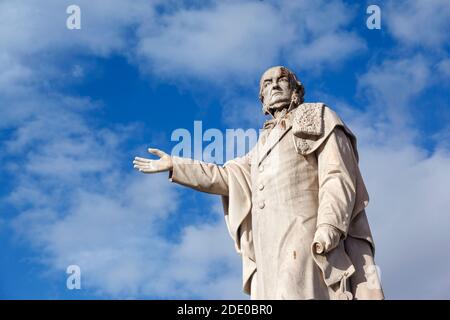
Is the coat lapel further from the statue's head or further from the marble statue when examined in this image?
the statue's head

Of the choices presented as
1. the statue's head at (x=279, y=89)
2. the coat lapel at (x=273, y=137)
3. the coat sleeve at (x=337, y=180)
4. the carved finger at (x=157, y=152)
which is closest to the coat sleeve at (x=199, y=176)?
the carved finger at (x=157, y=152)

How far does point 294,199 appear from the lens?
13.7 meters

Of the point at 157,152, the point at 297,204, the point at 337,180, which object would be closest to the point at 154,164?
the point at 157,152

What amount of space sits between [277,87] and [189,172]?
1.88 meters

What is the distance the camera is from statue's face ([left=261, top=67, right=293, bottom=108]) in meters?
15.0

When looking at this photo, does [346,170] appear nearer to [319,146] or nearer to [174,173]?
[319,146]

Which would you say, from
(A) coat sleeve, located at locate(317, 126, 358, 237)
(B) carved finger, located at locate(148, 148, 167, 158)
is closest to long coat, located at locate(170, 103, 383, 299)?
(A) coat sleeve, located at locate(317, 126, 358, 237)

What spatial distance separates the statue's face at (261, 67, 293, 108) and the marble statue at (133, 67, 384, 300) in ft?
0.05

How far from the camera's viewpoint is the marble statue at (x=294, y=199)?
13.0 m

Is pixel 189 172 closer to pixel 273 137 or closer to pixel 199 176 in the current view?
pixel 199 176

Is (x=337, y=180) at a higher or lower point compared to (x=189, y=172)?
lower
